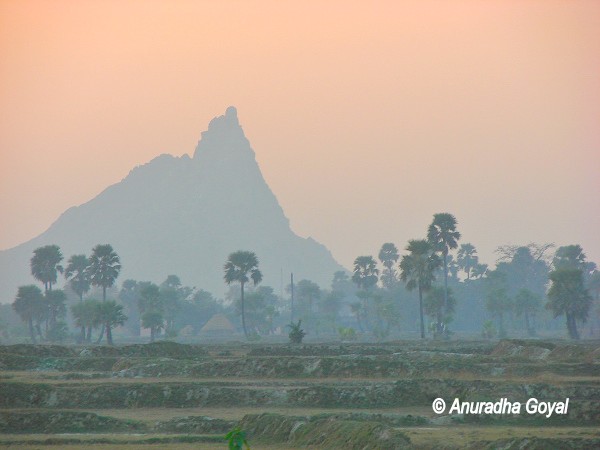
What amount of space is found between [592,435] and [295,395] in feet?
61.8

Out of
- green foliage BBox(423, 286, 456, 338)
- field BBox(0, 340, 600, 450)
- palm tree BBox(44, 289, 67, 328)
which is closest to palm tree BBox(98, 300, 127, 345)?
palm tree BBox(44, 289, 67, 328)

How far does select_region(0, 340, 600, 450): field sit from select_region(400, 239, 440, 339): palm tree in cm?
4423

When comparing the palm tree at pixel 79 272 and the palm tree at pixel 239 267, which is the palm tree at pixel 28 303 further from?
the palm tree at pixel 239 267

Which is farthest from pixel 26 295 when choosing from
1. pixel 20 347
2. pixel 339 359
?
pixel 339 359

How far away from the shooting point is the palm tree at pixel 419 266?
125438 millimetres

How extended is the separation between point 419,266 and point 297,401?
74576mm

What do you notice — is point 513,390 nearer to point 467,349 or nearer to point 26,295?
point 467,349

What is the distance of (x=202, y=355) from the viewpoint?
284ft
